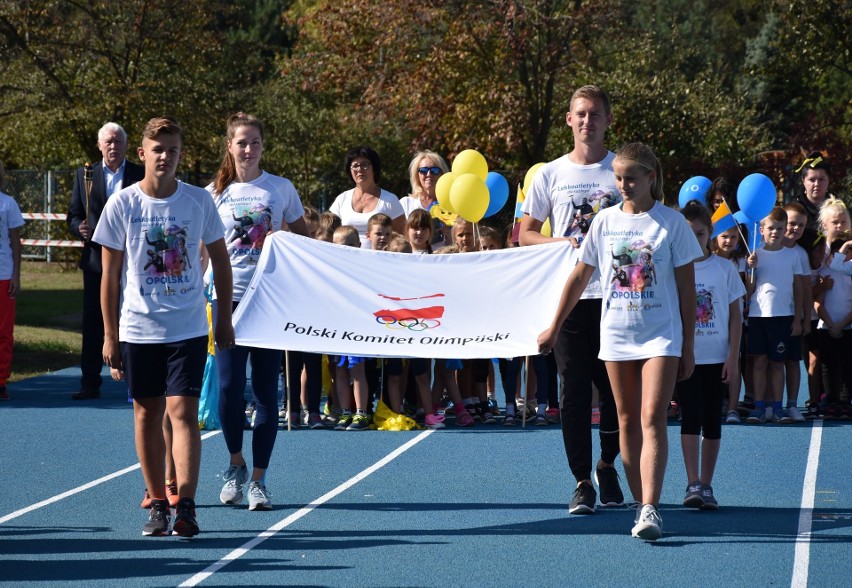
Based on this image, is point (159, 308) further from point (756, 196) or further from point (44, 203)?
point (44, 203)

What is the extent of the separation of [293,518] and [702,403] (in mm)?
2474

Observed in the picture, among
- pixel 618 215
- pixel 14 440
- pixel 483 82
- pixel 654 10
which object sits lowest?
pixel 14 440

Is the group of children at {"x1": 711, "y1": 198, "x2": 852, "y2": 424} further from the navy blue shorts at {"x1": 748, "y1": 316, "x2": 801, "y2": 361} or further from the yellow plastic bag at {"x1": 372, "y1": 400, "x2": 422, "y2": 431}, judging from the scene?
the yellow plastic bag at {"x1": 372, "y1": 400, "x2": 422, "y2": 431}

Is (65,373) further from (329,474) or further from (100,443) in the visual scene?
(329,474)

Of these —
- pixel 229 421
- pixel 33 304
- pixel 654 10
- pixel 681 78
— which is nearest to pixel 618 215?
pixel 229 421

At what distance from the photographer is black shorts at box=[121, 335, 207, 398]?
651 centimetres

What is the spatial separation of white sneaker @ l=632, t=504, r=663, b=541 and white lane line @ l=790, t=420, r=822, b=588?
67cm

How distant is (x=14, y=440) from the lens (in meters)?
9.98

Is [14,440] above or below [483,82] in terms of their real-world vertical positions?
below

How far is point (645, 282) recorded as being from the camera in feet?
21.3

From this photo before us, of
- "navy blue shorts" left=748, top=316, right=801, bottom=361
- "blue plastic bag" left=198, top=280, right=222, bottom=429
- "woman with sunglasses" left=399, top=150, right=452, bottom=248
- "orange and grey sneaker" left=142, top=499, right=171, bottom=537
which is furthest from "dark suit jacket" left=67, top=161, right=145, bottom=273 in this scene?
"navy blue shorts" left=748, top=316, right=801, bottom=361

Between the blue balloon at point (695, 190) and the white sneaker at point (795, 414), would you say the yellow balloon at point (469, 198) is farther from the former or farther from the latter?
the white sneaker at point (795, 414)

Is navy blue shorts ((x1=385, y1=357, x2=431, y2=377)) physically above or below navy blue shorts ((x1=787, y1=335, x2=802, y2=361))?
below

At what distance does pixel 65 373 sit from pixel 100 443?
185 inches
